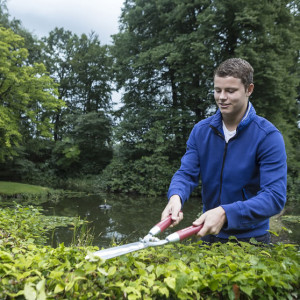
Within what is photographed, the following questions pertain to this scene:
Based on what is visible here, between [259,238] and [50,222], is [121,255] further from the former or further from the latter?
[50,222]

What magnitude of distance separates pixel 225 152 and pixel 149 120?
1734 cm

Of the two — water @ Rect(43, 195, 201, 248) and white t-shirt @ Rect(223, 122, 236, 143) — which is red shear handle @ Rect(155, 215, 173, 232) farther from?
water @ Rect(43, 195, 201, 248)

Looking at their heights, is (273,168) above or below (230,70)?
below

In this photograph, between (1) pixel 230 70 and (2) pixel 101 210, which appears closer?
(1) pixel 230 70

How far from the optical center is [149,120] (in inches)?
764

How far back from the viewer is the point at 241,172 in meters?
2.11

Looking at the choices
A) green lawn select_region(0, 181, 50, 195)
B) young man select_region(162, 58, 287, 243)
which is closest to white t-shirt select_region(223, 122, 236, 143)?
young man select_region(162, 58, 287, 243)

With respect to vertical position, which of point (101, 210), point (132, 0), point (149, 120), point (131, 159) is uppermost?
point (132, 0)

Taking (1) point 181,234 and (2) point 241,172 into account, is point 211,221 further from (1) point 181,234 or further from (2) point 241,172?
(2) point 241,172

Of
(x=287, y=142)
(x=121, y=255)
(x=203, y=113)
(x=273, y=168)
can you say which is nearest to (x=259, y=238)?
(x=273, y=168)

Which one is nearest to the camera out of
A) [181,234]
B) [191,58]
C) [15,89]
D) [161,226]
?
[181,234]

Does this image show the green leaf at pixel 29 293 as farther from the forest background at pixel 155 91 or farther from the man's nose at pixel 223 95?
the forest background at pixel 155 91

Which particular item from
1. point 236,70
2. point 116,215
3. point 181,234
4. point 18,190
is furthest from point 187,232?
point 18,190

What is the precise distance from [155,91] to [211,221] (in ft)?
64.8
